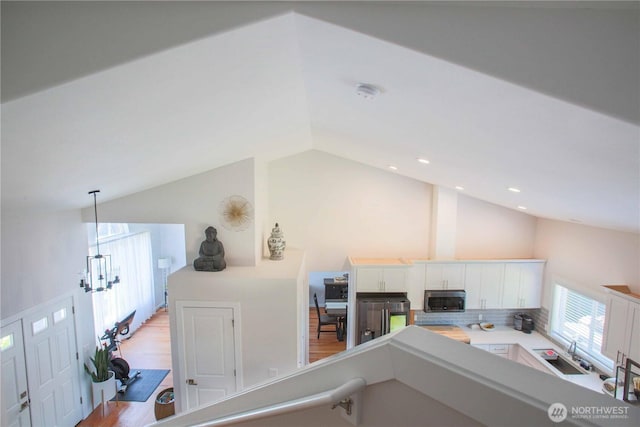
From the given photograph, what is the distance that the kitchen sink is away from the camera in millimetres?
4703

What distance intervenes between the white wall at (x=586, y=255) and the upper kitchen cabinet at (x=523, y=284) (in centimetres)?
12

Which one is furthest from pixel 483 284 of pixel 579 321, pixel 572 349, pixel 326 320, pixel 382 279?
pixel 326 320

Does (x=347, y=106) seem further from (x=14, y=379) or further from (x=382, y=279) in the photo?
(x=14, y=379)

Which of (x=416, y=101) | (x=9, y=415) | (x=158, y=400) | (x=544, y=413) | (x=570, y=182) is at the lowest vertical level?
(x=158, y=400)

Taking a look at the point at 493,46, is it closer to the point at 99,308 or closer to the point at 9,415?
the point at 9,415

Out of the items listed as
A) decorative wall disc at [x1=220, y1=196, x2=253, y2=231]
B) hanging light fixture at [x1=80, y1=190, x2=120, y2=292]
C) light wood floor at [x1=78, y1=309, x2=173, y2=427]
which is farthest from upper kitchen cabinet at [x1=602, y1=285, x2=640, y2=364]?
light wood floor at [x1=78, y1=309, x2=173, y2=427]

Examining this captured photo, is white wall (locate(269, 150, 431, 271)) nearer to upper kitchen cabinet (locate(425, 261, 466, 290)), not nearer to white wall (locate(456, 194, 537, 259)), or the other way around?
upper kitchen cabinet (locate(425, 261, 466, 290))

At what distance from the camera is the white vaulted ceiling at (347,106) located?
127cm

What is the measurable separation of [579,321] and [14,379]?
23.8ft

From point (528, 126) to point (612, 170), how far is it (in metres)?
0.64

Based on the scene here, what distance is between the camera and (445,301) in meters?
5.67

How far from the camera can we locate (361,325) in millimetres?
5531

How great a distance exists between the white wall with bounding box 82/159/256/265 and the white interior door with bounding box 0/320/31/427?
1.71m

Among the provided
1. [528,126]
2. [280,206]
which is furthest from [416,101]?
[280,206]
